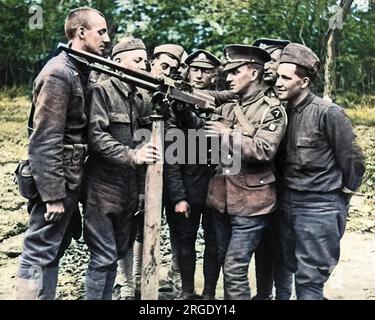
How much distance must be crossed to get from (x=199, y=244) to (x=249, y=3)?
121 inches

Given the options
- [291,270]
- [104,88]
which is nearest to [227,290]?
[291,270]

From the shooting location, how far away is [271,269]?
4.35m

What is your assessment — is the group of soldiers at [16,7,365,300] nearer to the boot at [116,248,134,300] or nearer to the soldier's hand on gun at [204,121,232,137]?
the soldier's hand on gun at [204,121,232,137]

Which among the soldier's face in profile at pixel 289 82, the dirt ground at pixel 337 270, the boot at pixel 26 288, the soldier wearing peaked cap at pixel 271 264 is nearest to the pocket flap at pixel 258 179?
the soldier wearing peaked cap at pixel 271 264

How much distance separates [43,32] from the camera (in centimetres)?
644

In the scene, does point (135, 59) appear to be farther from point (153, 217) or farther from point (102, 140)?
point (153, 217)

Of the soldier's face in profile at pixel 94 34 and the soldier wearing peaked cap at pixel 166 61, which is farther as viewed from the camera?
the soldier wearing peaked cap at pixel 166 61

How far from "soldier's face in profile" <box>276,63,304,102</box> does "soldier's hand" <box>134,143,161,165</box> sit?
42.5 inches

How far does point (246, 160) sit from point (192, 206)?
804mm

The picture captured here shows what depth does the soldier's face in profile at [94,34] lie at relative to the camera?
3.62m

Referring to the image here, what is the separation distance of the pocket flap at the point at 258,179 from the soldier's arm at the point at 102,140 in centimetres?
89

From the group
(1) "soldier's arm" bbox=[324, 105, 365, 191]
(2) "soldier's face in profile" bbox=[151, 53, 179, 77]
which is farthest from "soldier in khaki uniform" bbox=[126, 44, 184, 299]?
(1) "soldier's arm" bbox=[324, 105, 365, 191]

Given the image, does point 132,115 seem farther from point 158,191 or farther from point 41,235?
point 41,235

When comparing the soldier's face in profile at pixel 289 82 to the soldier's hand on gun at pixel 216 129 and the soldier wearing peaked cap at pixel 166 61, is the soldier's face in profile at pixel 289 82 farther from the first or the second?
the soldier wearing peaked cap at pixel 166 61
